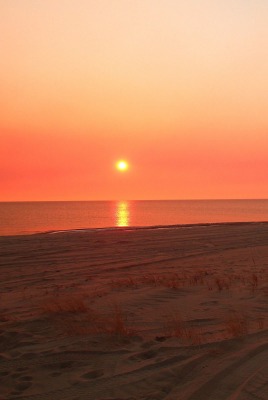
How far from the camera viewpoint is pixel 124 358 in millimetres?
5426

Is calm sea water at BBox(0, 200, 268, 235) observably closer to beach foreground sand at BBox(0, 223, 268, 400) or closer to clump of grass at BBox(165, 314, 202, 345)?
beach foreground sand at BBox(0, 223, 268, 400)

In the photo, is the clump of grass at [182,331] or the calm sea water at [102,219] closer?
the clump of grass at [182,331]

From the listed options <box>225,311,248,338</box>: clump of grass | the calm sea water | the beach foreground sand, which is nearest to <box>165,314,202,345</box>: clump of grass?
the beach foreground sand

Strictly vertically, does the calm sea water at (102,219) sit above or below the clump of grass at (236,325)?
above

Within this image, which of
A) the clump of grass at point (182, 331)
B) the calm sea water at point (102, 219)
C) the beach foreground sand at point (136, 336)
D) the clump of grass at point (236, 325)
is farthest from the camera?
the calm sea water at point (102, 219)

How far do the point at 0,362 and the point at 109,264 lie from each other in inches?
412

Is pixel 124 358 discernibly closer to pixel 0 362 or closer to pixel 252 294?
pixel 0 362

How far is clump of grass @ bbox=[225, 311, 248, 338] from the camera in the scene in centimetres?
611

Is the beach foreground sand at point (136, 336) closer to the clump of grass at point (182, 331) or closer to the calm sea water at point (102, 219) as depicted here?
the clump of grass at point (182, 331)

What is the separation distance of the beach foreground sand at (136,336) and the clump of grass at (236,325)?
A: 2 centimetres

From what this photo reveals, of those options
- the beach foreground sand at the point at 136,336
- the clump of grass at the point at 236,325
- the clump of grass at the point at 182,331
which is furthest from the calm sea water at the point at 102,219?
the clump of grass at the point at 236,325

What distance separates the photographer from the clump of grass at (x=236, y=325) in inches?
241

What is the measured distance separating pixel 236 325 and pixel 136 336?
153cm

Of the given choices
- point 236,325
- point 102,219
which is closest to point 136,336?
point 236,325
